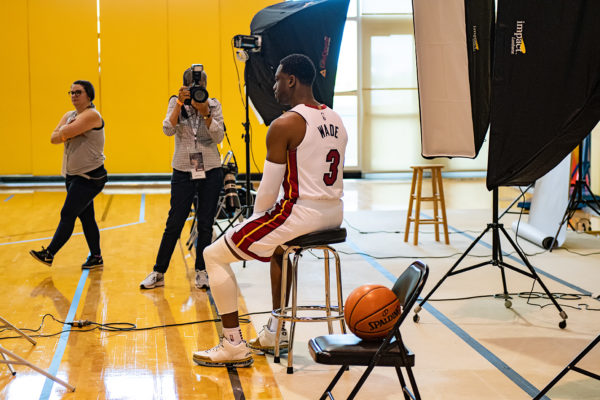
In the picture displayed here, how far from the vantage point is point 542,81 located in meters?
4.11

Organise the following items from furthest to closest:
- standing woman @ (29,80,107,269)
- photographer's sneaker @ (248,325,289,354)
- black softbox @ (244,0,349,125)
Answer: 1. black softbox @ (244,0,349,125)
2. standing woman @ (29,80,107,269)
3. photographer's sneaker @ (248,325,289,354)

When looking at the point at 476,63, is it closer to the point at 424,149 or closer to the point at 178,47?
the point at 424,149

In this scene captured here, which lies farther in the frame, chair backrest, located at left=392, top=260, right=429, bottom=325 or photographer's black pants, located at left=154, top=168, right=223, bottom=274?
photographer's black pants, located at left=154, top=168, right=223, bottom=274

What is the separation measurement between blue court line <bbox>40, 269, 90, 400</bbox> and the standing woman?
495 mm

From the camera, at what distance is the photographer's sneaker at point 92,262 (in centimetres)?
673

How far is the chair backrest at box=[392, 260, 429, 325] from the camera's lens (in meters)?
2.81

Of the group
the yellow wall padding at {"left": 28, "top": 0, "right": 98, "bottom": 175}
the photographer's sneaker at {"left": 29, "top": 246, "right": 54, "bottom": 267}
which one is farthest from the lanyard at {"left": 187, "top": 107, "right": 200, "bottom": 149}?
the yellow wall padding at {"left": 28, "top": 0, "right": 98, "bottom": 175}

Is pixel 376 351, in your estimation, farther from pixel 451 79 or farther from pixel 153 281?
pixel 153 281

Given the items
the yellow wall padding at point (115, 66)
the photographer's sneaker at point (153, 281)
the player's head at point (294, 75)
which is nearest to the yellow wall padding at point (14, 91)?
the yellow wall padding at point (115, 66)

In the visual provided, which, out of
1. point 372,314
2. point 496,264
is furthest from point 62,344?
point 496,264

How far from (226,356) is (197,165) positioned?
2.04 m

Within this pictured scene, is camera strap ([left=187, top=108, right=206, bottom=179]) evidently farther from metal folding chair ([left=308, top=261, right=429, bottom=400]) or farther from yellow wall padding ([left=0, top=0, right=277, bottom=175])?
yellow wall padding ([left=0, top=0, right=277, bottom=175])

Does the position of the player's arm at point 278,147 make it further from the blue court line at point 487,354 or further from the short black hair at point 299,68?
the blue court line at point 487,354

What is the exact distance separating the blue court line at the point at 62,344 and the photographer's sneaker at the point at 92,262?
0.74ft
